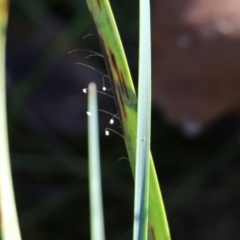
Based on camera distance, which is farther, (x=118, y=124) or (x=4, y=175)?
(x=118, y=124)

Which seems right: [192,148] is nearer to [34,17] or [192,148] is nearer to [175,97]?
[175,97]

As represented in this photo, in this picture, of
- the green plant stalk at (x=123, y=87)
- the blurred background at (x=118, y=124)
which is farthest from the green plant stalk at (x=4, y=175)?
the blurred background at (x=118, y=124)

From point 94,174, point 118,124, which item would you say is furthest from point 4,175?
point 118,124

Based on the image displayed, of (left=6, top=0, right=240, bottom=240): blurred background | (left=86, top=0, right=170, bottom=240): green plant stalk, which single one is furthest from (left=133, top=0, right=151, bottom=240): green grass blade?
(left=6, top=0, right=240, bottom=240): blurred background

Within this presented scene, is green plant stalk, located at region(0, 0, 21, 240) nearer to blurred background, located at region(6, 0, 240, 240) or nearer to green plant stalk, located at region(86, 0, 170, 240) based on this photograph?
green plant stalk, located at region(86, 0, 170, 240)

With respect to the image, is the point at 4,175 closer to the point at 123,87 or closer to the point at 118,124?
the point at 123,87

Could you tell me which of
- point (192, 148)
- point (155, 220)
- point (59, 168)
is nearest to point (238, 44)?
point (192, 148)

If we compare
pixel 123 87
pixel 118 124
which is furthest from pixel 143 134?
pixel 118 124
